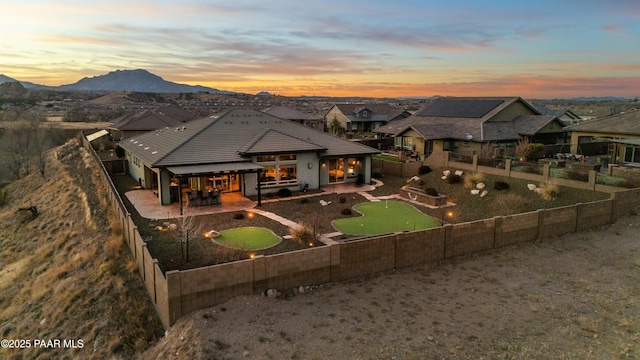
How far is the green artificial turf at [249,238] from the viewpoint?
1884cm

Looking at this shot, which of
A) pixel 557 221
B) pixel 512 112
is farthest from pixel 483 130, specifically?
pixel 557 221

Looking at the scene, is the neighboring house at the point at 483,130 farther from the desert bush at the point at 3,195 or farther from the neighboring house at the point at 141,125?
the desert bush at the point at 3,195

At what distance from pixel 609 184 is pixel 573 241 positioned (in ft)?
23.6

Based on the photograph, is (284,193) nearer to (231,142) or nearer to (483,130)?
(231,142)

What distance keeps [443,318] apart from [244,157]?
Answer: 19.1 meters

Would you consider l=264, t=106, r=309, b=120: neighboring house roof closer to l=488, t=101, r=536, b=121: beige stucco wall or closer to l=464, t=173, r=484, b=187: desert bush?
l=488, t=101, r=536, b=121: beige stucco wall

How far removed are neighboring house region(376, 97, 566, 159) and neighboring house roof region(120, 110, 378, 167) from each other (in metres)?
11.0

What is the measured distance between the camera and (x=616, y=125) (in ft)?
123

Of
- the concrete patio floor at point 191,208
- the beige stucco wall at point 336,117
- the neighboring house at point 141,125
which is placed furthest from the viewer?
the beige stucco wall at point 336,117

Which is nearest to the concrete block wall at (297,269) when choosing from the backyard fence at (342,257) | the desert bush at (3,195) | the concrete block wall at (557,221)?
the backyard fence at (342,257)

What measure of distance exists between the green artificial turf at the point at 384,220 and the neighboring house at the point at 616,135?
62.3 ft

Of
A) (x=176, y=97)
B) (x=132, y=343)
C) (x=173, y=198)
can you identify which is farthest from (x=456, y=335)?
(x=176, y=97)

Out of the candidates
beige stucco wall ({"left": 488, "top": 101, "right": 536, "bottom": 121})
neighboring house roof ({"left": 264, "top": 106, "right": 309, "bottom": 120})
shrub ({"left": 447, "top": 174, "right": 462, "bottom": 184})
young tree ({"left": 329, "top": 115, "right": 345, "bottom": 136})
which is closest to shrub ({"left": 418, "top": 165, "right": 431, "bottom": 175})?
shrub ({"left": 447, "top": 174, "right": 462, "bottom": 184})

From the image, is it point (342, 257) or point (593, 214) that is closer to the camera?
point (342, 257)
